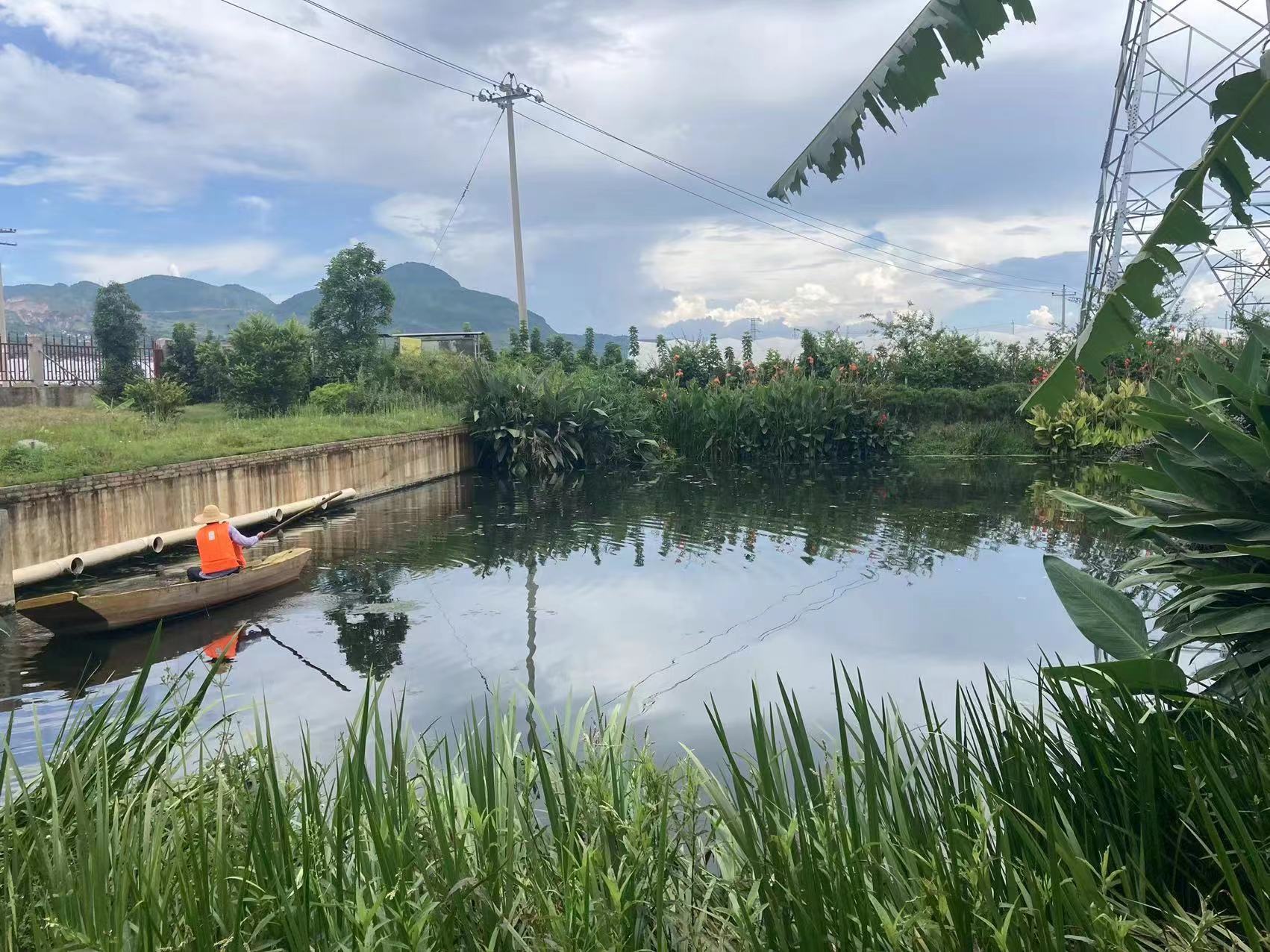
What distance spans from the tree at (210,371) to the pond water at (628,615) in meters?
8.08

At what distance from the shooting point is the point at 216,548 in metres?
8.43

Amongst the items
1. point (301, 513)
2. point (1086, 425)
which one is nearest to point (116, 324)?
point (301, 513)

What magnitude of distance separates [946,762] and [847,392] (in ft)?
65.1

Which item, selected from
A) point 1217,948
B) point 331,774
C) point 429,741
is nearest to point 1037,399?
point 1217,948

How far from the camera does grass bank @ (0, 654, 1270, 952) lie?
1848 millimetres

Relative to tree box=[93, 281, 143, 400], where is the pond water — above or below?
below

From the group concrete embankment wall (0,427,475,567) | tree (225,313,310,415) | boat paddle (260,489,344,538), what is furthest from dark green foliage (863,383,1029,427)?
boat paddle (260,489,344,538)

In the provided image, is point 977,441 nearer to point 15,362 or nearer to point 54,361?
point 54,361

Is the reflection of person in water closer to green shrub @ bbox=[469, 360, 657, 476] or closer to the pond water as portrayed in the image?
the pond water

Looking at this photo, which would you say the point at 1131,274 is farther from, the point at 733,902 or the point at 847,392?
the point at 847,392

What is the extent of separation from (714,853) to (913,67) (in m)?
3.29

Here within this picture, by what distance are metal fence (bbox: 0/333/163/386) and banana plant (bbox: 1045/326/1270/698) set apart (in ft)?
68.7

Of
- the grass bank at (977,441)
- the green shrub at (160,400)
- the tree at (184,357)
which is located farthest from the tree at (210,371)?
the grass bank at (977,441)

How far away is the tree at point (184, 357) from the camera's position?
22.3m
